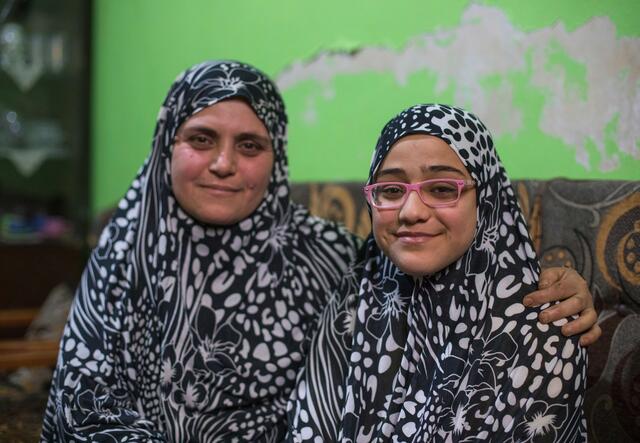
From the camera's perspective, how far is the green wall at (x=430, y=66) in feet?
5.69

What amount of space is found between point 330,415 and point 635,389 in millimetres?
592

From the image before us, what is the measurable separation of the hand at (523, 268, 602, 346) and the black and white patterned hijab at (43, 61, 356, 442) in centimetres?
61

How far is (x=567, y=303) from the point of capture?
4.49ft

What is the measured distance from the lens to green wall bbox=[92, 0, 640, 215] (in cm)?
174

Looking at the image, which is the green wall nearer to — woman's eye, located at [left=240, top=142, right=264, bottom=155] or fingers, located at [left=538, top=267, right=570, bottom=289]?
fingers, located at [left=538, top=267, right=570, bottom=289]

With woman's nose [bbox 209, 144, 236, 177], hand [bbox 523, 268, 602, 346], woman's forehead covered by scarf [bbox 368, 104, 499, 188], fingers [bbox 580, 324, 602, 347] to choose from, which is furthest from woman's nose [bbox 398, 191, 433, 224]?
woman's nose [bbox 209, 144, 236, 177]

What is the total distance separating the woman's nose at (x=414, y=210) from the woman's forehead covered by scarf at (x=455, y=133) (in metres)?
0.11

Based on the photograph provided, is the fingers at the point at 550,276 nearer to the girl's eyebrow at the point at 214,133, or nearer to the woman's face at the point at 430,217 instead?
the woman's face at the point at 430,217

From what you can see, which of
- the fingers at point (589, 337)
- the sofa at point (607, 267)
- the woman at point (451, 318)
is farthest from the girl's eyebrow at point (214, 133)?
the fingers at point (589, 337)

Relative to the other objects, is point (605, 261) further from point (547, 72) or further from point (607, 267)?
point (547, 72)

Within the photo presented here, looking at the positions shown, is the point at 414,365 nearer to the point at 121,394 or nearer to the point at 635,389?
the point at 635,389

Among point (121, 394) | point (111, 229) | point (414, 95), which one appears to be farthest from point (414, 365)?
point (414, 95)

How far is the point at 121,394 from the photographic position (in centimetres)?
176

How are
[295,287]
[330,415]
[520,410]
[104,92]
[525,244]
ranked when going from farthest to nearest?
[104,92], [295,287], [330,415], [525,244], [520,410]
